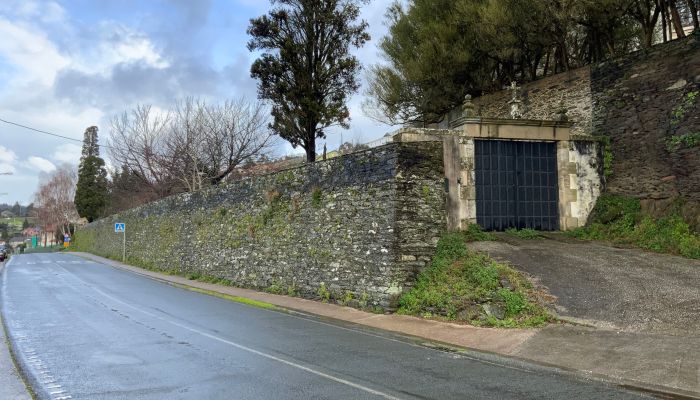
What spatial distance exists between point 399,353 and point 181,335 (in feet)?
13.4

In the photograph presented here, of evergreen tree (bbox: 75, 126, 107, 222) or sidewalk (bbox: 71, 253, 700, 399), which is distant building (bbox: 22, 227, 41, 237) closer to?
evergreen tree (bbox: 75, 126, 107, 222)

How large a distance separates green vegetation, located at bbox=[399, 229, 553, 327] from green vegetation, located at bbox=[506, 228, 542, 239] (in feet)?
7.69

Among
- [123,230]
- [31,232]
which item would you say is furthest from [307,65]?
[31,232]

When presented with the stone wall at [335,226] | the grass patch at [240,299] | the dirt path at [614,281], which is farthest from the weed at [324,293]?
the dirt path at [614,281]

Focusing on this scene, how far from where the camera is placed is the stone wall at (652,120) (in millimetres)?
13875

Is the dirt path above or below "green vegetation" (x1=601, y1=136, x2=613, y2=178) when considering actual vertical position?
below

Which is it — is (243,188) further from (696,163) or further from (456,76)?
(696,163)

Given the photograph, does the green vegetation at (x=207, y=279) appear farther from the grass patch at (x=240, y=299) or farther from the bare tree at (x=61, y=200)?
the bare tree at (x=61, y=200)

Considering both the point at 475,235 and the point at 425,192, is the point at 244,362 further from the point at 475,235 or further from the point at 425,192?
the point at 475,235

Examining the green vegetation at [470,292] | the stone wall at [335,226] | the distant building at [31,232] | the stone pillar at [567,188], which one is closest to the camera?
the green vegetation at [470,292]

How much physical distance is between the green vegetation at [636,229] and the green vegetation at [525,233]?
1.20 metres

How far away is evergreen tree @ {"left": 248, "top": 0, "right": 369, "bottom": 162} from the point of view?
74.7ft

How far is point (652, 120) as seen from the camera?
14875mm

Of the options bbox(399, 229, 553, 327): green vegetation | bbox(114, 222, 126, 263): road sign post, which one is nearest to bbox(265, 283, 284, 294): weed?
bbox(399, 229, 553, 327): green vegetation
